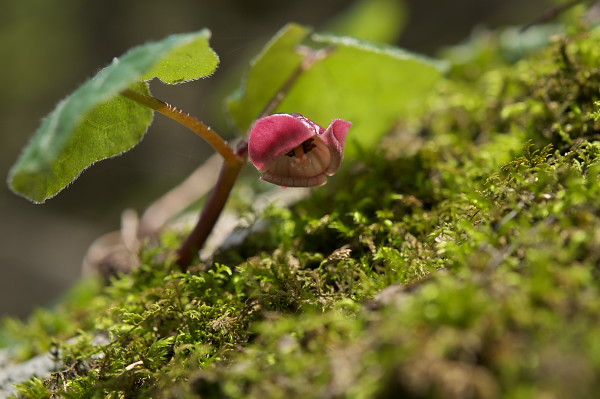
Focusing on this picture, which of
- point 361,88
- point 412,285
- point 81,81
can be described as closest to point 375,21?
point 361,88

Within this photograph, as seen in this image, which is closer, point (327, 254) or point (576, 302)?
point (576, 302)

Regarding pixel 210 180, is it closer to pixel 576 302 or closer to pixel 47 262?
pixel 576 302

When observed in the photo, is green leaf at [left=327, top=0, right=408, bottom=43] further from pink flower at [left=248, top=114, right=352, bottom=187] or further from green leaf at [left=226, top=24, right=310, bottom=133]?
pink flower at [left=248, top=114, right=352, bottom=187]

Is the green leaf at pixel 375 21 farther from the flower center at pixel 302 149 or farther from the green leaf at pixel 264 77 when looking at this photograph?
Result: the flower center at pixel 302 149

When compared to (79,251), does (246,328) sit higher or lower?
higher

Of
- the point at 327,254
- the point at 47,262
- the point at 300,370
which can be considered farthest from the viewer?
the point at 47,262

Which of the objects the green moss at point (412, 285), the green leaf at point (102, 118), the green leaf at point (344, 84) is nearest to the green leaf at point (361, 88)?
the green leaf at point (344, 84)

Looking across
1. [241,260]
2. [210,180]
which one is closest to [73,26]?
[210,180]
